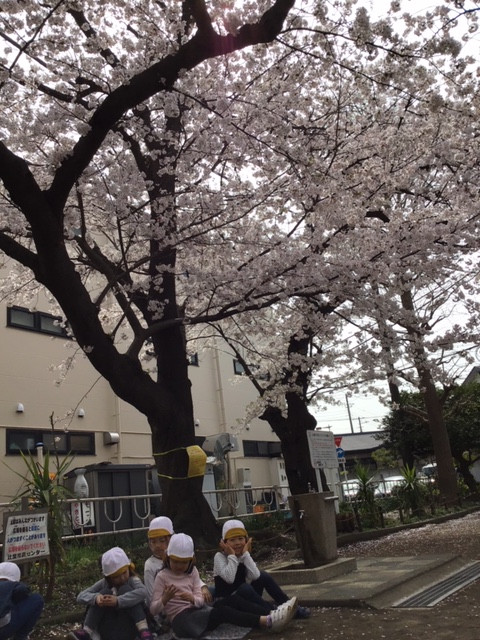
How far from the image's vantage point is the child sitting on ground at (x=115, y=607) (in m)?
4.09

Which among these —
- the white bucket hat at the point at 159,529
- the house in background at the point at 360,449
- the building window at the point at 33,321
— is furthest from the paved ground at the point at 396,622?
the house in background at the point at 360,449

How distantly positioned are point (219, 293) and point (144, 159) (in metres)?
2.63

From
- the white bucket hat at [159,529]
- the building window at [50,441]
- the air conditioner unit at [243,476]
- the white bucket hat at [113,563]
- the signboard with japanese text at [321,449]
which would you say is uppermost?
the building window at [50,441]

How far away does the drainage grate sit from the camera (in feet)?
16.6

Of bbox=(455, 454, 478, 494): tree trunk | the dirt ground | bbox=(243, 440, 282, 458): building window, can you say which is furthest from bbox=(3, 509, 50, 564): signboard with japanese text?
bbox=(455, 454, 478, 494): tree trunk

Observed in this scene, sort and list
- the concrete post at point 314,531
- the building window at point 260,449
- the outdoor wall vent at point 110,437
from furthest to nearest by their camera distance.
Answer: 1. the building window at point 260,449
2. the outdoor wall vent at point 110,437
3. the concrete post at point 314,531

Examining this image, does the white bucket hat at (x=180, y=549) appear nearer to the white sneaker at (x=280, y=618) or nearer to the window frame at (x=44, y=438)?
the white sneaker at (x=280, y=618)

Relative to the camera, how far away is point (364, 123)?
31.2 feet

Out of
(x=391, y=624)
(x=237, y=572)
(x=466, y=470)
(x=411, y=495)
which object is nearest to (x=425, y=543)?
(x=411, y=495)

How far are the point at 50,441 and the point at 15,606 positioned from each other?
34.8 feet

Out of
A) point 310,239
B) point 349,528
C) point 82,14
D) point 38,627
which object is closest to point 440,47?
point 310,239

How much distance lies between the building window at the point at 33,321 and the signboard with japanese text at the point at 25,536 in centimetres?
845

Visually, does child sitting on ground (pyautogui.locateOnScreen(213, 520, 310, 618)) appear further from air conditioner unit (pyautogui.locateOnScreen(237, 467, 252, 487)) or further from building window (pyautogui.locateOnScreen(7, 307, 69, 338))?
air conditioner unit (pyautogui.locateOnScreen(237, 467, 252, 487))

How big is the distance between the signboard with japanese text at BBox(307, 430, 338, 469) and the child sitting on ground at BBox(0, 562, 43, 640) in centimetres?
596
